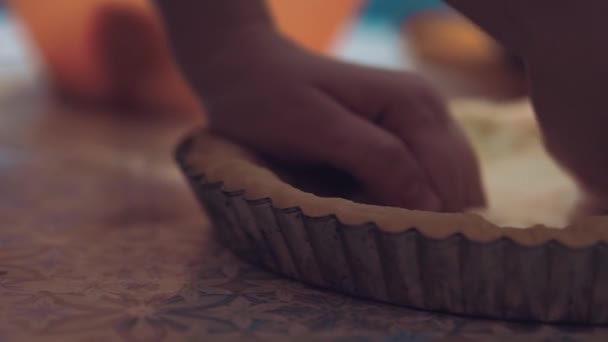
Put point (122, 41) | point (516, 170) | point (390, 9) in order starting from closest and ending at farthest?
1. point (516, 170)
2. point (122, 41)
3. point (390, 9)

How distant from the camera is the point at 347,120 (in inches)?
23.6

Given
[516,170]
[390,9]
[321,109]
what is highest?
[390,9]

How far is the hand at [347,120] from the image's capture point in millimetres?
594

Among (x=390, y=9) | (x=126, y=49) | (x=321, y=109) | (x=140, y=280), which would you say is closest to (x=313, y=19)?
(x=126, y=49)

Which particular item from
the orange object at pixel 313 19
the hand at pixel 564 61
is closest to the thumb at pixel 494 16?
the hand at pixel 564 61

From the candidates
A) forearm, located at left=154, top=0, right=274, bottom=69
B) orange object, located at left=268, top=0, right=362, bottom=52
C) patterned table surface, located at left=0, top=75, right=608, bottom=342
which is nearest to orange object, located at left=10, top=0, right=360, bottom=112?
orange object, located at left=268, top=0, right=362, bottom=52

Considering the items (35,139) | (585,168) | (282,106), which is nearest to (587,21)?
(585,168)

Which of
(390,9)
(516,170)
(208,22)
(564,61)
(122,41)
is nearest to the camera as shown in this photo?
(564,61)

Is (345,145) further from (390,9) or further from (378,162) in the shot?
(390,9)

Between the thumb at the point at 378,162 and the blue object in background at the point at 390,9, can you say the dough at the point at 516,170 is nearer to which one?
the thumb at the point at 378,162

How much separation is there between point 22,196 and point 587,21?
50 cm

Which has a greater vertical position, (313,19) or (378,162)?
(313,19)

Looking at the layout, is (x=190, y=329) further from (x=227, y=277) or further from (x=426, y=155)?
(x=426, y=155)

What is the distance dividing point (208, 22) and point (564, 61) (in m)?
0.26
